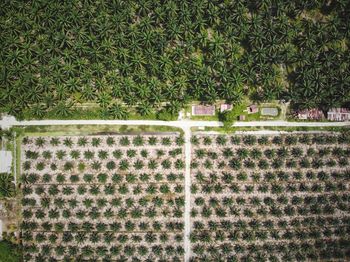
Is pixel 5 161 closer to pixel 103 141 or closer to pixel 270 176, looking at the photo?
pixel 103 141

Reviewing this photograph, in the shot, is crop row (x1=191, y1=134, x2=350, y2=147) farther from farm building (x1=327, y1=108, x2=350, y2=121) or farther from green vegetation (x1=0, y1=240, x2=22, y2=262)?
green vegetation (x1=0, y1=240, x2=22, y2=262)

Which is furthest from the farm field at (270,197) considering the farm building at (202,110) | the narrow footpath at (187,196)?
the farm building at (202,110)

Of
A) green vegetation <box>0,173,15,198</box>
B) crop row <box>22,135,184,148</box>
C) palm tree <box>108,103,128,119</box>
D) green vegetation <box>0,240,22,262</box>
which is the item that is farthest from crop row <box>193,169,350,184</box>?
green vegetation <box>0,240,22,262</box>

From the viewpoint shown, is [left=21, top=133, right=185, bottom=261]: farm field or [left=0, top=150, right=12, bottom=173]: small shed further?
[left=0, top=150, right=12, bottom=173]: small shed

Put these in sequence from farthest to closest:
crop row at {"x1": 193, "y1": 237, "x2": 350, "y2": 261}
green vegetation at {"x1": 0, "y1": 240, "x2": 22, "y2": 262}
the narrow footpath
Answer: the narrow footpath < crop row at {"x1": 193, "y1": 237, "x2": 350, "y2": 261} < green vegetation at {"x1": 0, "y1": 240, "x2": 22, "y2": 262}

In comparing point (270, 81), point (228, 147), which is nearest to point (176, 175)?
point (228, 147)

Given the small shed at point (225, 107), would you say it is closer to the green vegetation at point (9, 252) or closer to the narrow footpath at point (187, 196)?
the narrow footpath at point (187, 196)
